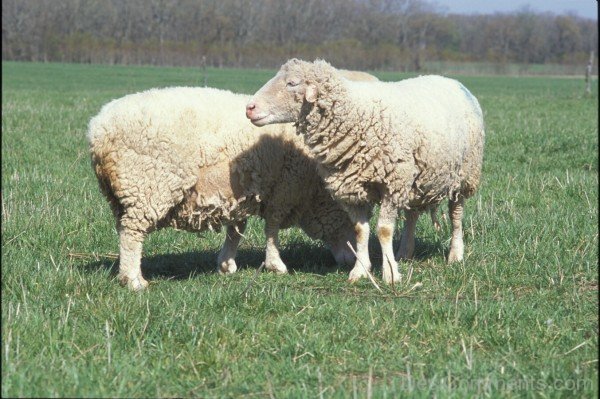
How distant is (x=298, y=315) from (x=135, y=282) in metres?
1.51

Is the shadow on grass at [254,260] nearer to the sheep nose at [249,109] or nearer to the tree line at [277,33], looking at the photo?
the sheep nose at [249,109]

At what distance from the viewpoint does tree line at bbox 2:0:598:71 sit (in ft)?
236

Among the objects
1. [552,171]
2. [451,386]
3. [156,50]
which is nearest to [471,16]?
[156,50]

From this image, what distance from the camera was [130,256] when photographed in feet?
20.6

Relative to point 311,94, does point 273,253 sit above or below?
below

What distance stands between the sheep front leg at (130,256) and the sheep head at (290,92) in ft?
4.19

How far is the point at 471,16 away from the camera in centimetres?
13025

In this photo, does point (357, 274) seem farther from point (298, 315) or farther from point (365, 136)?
point (298, 315)

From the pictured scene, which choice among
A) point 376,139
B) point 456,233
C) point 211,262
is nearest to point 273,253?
point 211,262

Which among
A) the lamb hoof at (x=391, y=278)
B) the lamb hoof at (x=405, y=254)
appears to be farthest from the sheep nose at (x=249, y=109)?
the lamb hoof at (x=405, y=254)

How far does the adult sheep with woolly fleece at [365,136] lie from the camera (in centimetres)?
623

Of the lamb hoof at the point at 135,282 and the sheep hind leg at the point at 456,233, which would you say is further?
the sheep hind leg at the point at 456,233

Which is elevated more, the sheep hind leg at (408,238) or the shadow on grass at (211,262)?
the sheep hind leg at (408,238)

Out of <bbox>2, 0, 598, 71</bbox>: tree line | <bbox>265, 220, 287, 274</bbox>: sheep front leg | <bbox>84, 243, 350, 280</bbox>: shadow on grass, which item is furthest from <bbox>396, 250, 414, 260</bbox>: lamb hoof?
<bbox>2, 0, 598, 71</bbox>: tree line
